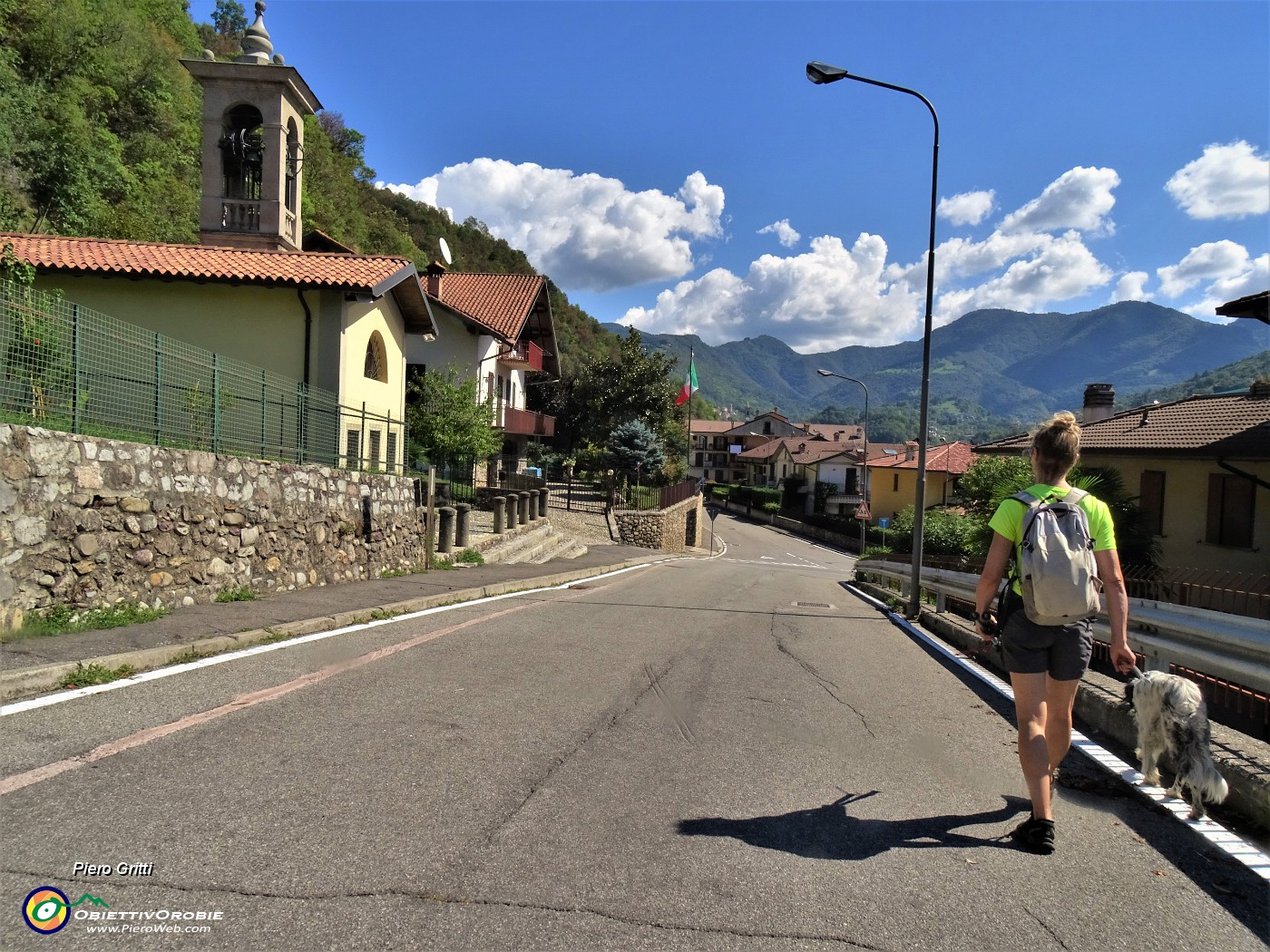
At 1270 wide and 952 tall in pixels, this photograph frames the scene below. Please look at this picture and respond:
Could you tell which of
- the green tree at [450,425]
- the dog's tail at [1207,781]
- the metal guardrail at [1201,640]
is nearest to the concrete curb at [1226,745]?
the dog's tail at [1207,781]

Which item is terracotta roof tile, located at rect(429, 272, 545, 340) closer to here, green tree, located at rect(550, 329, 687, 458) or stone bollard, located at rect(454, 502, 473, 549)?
green tree, located at rect(550, 329, 687, 458)

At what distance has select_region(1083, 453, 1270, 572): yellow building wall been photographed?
16.4 meters

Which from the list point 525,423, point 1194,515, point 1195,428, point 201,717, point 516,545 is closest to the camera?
point 201,717

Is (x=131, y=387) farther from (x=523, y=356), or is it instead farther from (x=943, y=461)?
(x=943, y=461)

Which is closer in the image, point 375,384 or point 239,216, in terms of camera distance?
point 375,384

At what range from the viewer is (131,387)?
28.9 ft

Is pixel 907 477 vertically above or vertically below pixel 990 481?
below

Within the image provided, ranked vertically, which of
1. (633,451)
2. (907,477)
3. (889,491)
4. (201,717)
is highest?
(633,451)

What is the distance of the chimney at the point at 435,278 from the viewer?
128 feet

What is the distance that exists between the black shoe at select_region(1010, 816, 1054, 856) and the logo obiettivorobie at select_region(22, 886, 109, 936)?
3745mm

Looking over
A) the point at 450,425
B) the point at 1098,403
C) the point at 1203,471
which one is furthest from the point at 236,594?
Result: the point at 1098,403

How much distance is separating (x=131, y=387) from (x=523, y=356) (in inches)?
1322

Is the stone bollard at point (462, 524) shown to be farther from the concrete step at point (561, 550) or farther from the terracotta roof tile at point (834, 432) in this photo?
the terracotta roof tile at point (834, 432)

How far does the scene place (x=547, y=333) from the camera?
156 ft
